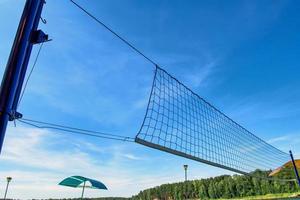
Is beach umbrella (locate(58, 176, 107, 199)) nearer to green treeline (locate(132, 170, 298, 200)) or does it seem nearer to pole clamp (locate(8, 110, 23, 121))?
pole clamp (locate(8, 110, 23, 121))

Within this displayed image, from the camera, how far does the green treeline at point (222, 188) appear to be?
5947 centimetres

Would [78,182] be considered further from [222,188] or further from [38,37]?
[222,188]

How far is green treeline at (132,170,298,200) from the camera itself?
5947cm

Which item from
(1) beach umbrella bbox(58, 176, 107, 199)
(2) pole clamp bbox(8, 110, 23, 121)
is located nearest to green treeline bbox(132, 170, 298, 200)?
(1) beach umbrella bbox(58, 176, 107, 199)

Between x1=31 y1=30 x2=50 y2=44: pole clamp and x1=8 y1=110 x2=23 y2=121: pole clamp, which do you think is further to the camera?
x1=31 y1=30 x2=50 y2=44: pole clamp

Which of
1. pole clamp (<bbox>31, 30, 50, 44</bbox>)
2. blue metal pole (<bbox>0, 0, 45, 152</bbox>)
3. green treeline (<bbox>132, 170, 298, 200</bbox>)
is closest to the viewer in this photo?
blue metal pole (<bbox>0, 0, 45, 152</bbox>)

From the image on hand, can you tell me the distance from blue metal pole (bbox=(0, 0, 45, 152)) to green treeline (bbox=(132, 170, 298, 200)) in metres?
53.1

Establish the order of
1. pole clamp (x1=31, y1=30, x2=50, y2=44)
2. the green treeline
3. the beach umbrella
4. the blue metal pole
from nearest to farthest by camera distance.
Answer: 1. the blue metal pole
2. pole clamp (x1=31, y1=30, x2=50, y2=44)
3. the beach umbrella
4. the green treeline

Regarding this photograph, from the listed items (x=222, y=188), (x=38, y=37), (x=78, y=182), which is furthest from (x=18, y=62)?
(x=222, y=188)

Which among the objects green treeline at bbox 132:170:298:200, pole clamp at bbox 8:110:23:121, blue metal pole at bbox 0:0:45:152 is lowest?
pole clamp at bbox 8:110:23:121

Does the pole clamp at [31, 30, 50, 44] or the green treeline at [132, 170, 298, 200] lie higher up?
the green treeline at [132, 170, 298, 200]

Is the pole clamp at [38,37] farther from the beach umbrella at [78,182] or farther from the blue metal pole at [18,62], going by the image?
the beach umbrella at [78,182]

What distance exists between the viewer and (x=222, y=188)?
257 feet

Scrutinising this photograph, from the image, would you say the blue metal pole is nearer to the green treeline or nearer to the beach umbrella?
the beach umbrella
